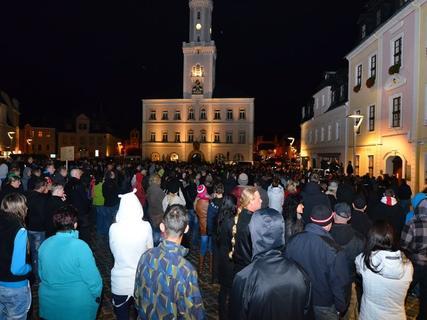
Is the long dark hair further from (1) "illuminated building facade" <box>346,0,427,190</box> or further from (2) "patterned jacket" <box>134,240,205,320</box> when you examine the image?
(1) "illuminated building facade" <box>346,0,427,190</box>

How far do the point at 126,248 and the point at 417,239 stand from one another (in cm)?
447

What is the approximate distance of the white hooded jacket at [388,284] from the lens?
4.04 meters

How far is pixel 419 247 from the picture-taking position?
557 cm

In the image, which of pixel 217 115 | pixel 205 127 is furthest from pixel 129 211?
pixel 217 115

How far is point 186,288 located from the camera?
323cm

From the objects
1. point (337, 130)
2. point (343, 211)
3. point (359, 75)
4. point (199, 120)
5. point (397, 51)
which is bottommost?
point (343, 211)

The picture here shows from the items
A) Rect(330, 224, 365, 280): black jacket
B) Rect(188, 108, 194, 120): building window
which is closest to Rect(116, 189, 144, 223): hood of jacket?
Rect(330, 224, 365, 280): black jacket

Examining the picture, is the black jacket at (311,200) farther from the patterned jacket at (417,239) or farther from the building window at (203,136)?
the building window at (203,136)

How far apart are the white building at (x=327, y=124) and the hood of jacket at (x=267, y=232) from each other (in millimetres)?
24102

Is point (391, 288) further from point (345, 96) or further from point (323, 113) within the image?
point (323, 113)

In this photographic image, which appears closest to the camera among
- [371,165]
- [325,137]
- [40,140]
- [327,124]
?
[371,165]

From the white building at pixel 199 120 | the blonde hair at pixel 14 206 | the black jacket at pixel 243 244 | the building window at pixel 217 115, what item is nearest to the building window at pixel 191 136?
the white building at pixel 199 120

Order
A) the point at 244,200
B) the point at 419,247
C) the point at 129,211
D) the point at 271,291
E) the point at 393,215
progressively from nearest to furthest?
the point at 271,291
the point at 129,211
the point at 244,200
the point at 419,247
the point at 393,215

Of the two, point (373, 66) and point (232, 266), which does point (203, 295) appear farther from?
point (373, 66)
